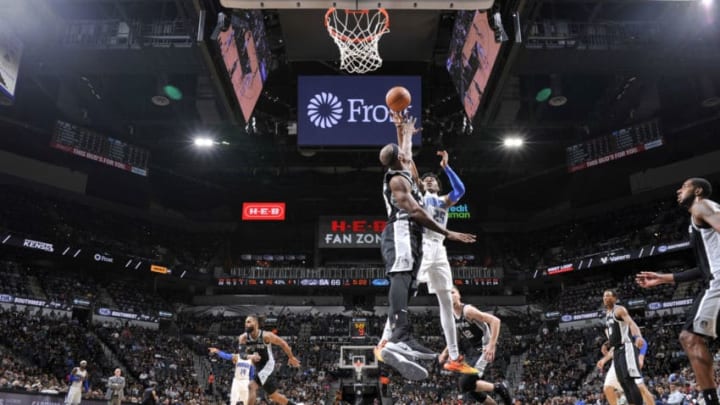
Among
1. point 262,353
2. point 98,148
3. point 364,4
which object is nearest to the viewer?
point 364,4

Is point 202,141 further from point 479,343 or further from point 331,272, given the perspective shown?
point 479,343

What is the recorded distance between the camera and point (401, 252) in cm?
590

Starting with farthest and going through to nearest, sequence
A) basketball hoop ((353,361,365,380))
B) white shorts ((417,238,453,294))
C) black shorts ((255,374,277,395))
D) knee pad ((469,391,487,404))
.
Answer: basketball hoop ((353,361,365,380))
black shorts ((255,374,277,395))
knee pad ((469,391,487,404))
white shorts ((417,238,453,294))

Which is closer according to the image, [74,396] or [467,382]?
Result: [467,382]

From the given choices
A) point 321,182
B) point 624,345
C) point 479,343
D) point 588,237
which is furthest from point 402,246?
point 588,237

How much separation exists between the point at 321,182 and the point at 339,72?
1608 centimetres

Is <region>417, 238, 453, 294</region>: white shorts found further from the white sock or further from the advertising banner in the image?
the advertising banner

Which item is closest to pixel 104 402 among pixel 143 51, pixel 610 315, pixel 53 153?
pixel 143 51

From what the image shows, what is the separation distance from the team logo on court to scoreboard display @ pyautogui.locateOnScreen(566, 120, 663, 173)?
1346 cm

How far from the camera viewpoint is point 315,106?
18781 millimetres

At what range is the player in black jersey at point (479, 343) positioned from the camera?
7.78 meters

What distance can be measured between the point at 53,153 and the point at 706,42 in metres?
32.5

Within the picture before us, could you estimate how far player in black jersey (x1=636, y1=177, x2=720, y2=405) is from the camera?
543 centimetres

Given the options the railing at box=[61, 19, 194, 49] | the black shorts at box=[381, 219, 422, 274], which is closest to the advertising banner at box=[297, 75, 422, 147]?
the railing at box=[61, 19, 194, 49]
